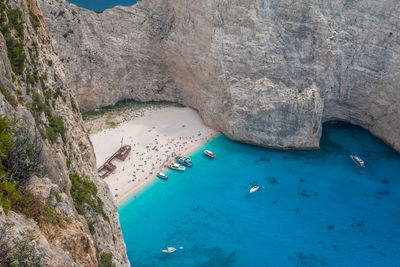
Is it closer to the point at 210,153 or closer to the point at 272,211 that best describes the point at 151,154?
the point at 210,153

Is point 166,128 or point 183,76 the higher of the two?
point 183,76

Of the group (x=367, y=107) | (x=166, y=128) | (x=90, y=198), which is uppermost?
(x=90, y=198)

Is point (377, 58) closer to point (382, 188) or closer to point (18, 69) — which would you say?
point (382, 188)

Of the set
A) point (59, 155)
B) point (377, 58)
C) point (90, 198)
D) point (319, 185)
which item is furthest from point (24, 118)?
point (377, 58)

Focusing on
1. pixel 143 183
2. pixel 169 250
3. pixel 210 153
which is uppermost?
pixel 210 153

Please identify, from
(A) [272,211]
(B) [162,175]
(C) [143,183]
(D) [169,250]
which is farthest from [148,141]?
(A) [272,211]

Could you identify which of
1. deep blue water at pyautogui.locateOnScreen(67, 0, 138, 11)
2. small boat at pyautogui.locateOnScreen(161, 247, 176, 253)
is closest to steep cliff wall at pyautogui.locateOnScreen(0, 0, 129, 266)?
small boat at pyautogui.locateOnScreen(161, 247, 176, 253)

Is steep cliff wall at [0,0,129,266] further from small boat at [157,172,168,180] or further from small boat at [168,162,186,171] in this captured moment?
small boat at [168,162,186,171]
